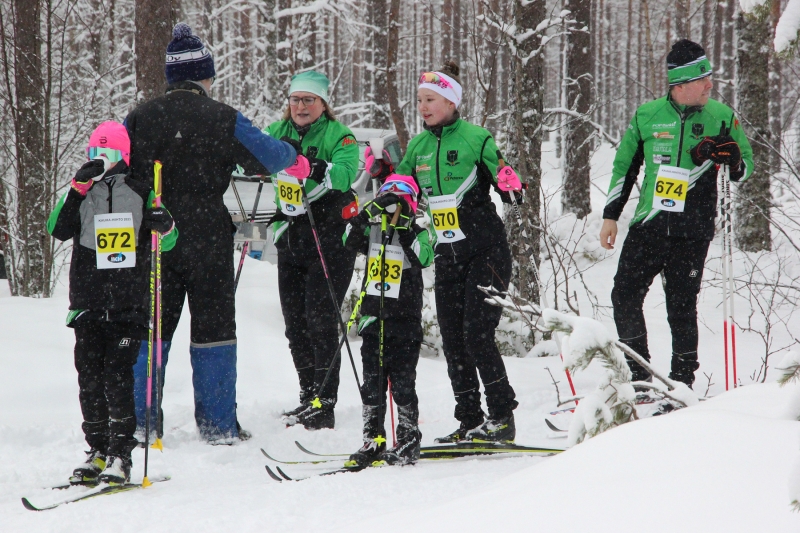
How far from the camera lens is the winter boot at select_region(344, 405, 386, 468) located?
3.63m

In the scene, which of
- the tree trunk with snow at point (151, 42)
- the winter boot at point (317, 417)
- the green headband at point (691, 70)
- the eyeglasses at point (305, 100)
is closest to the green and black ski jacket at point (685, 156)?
the green headband at point (691, 70)

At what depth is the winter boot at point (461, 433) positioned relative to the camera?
13.8 ft

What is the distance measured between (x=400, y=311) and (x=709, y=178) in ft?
7.41

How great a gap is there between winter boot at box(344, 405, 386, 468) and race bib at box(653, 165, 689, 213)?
225 centimetres

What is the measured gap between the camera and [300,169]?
432 centimetres

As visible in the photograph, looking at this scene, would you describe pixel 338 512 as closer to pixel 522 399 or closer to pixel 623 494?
pixel 623 494

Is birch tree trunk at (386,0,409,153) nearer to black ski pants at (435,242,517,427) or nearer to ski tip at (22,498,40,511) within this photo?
black ski pants at (435,242,517,427)

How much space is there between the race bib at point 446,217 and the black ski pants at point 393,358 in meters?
0.65

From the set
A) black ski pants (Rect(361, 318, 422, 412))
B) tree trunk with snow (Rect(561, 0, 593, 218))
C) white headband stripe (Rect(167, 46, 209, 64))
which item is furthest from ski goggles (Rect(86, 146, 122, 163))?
tree trunk with snow (Rect(561, 0, 593, 218))

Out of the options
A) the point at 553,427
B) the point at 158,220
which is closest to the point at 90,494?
the point at 158,220

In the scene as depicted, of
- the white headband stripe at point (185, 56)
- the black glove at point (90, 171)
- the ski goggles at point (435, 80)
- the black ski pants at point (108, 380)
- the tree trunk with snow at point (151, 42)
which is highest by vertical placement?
the tree trunk with snow at point (151, 42)

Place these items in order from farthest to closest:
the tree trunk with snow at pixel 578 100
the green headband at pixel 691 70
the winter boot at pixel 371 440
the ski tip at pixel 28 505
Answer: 1. the tree trunk with snow at pixel 578 100
2. the green headband at pixel 691 70
3. the winter boot at pixel 371 440
4. the ski tip at pixel 28 505

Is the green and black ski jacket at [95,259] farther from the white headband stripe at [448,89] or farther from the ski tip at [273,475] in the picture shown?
the white headband stripe at [448,89]

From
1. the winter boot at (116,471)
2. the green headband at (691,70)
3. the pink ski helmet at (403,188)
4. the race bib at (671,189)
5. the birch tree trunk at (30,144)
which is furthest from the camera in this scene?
the birch tree trunk at (30,144)
